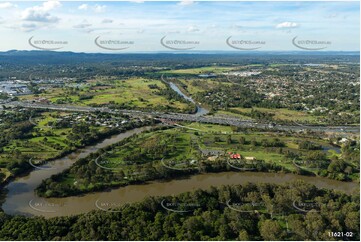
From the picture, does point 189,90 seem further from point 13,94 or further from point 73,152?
point 73,152

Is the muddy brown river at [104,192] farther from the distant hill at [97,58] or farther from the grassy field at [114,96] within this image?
the distant hill at [97,58]

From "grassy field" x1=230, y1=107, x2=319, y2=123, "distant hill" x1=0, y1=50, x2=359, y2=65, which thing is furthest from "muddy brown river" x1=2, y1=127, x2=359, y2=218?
"distant hill" x1=0, y1=50, x2=359, y2=65

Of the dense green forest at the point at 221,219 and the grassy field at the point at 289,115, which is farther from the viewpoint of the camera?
the grassy field at the point at 289,115

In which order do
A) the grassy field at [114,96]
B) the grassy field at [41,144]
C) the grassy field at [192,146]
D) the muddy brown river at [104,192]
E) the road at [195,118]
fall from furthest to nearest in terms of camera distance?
1. the grassy field at [114,96]
2. the road at [195,118]
3. the grassy field at [41,144]
4. the grassy field at [192,146]
5. the muddy brown river at [104,192]

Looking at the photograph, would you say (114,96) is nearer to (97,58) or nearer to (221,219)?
(221,219)

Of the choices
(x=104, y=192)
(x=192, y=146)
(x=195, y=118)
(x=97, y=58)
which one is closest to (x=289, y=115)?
(x=195, y=118)

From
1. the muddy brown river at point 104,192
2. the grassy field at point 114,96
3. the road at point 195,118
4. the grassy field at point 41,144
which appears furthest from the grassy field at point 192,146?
the grassy field at point 114,96

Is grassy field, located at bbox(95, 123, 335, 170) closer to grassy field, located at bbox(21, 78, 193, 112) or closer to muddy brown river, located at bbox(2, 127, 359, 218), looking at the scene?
muddy brown river, located at bbox(2, 127, 359, 218)

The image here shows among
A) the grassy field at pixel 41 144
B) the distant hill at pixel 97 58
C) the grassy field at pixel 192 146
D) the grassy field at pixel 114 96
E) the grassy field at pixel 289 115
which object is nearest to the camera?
the grassy field at pixel 192 146
